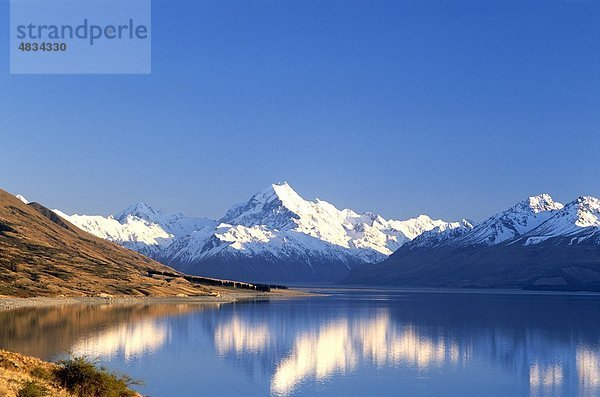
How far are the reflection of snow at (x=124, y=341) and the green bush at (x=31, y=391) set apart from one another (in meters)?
52.1

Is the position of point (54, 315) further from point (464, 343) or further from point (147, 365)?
point (464, 343)

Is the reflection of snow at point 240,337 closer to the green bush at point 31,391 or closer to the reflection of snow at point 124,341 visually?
the reflection of snow at point 124,341

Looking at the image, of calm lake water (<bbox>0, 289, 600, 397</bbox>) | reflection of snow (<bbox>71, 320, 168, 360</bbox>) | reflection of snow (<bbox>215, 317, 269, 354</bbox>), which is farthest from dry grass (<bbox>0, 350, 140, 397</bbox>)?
reflection of snow (<bbox>215, 317, 269, 354</bbox>)

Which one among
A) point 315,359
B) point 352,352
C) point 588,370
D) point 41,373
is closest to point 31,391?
point 41,373

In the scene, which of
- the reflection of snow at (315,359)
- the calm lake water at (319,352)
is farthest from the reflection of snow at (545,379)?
the reflection of snow at (315,359)

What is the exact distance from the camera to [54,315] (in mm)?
164000

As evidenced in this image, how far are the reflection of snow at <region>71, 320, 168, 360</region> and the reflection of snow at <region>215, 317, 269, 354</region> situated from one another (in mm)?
9700

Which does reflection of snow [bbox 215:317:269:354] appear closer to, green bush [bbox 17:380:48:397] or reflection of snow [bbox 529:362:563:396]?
reflection of snow [bbox 529:362:563:396]

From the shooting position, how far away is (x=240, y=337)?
141m

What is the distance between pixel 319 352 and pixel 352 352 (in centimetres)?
560

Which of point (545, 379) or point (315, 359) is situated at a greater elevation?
point (315, 359)

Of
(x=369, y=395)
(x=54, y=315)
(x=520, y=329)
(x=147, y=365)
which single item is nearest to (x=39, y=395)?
(x=369, y=395)

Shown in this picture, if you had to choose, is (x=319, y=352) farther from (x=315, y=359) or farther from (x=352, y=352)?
(x=315, y=359)

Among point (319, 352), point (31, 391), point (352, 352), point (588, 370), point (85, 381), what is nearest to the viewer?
point (31, 391)
